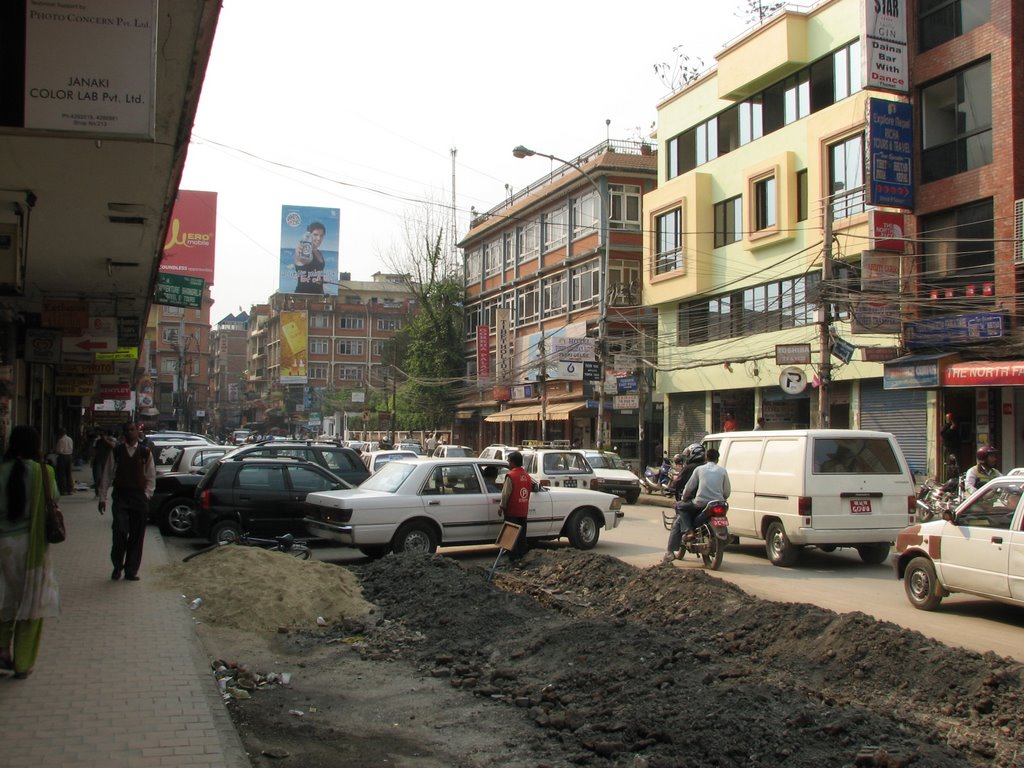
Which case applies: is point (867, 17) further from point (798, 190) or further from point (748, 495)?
point (748, 495)

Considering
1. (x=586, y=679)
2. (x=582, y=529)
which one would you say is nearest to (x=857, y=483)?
(x=582, y=529)

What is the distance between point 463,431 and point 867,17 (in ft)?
137

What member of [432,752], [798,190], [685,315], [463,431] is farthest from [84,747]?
[463,431]

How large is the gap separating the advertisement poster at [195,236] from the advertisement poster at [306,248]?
27342mm

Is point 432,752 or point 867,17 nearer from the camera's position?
point 432,752

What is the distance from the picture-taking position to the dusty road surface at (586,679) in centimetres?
541

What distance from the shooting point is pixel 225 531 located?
48.0 feet

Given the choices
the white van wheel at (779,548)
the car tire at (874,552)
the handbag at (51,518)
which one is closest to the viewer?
the handbag at (51,518)

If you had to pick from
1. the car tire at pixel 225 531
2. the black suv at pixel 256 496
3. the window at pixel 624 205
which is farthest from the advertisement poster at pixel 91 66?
the window at pixel 624 205

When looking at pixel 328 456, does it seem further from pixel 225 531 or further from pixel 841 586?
pixel 841 586

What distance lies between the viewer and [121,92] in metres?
5.74

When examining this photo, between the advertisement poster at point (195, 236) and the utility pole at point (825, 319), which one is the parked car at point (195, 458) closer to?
the utility pole at point (825, 319)

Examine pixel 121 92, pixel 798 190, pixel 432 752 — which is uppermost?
pixel 798 190

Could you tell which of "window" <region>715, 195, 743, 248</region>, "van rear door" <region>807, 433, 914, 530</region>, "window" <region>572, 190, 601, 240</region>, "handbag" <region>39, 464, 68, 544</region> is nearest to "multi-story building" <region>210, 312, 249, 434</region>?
"window" <region>572, 190, 601, 240</region>
